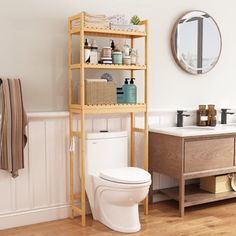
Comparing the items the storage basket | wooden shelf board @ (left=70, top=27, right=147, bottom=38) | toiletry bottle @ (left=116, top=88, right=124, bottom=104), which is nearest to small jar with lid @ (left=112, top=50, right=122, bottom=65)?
wooden shelf board @ (left=70, top=27, right=147, bottom=38)

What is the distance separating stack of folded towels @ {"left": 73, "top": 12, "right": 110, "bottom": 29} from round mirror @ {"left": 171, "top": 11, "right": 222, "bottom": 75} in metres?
0.89

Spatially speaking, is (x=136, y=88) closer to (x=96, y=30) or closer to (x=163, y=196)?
(x=96, y=30)

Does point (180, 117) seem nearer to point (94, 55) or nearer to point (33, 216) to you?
point (94, 55)

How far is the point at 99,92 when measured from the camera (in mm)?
3174

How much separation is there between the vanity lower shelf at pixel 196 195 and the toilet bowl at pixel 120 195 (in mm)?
601

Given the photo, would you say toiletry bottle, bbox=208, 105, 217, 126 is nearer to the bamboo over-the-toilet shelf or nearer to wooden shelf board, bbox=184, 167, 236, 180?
wooden shelf board, bbox=184, 167, 236, 180

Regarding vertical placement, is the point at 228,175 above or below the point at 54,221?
above

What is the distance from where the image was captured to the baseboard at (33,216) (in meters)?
3.16

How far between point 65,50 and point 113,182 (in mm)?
1132

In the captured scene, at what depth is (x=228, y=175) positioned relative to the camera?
3.81 metres

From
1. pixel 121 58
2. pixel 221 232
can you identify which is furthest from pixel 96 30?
pixel 221 232

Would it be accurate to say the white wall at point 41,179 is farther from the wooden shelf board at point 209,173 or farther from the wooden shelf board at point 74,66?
the wooden shelf board at point 209,173

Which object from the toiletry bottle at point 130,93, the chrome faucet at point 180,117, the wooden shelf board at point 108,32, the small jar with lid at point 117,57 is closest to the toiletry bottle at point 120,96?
the toiletry bottle at point 130,93

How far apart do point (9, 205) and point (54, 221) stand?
15.4 inches
